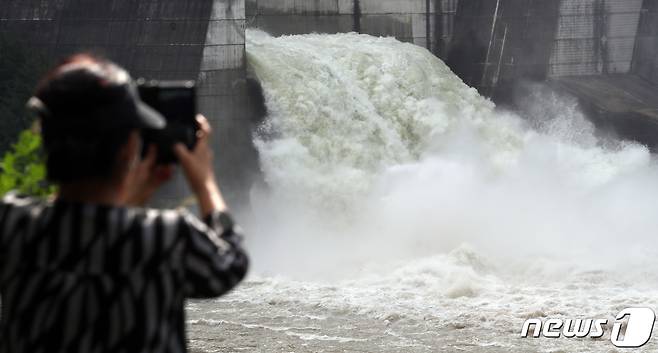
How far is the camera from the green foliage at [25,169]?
3363 millimetres

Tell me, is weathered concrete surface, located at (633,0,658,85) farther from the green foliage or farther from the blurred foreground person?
the blurred foreground person

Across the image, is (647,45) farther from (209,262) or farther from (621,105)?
(209,262)

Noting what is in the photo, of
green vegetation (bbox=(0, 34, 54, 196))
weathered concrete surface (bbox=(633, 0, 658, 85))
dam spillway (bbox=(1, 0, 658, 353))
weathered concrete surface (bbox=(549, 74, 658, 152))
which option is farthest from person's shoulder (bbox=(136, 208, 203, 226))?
weathered concrete surface (bbox=(633, 0, 658, 85))

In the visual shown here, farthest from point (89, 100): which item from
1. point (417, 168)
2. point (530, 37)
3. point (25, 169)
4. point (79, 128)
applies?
point (530, 37)

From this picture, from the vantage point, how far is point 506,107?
20656mm

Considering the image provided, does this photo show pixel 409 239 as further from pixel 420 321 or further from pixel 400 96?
pixel 420 321

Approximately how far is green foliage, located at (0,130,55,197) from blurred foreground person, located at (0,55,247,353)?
897 mm

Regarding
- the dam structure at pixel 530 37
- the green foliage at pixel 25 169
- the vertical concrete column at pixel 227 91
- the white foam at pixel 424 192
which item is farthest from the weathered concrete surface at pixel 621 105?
the green foliage at pixel 25 169

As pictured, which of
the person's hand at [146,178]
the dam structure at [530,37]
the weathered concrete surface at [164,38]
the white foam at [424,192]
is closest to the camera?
the person's hand at [146,178]

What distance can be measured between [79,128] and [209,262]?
Answer: 0.40 meters

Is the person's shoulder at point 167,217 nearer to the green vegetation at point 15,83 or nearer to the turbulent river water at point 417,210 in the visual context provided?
the turbulent river water at point 417,210

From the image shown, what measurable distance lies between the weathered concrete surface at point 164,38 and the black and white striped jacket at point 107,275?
14.4 m

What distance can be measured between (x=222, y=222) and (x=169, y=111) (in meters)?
0.30

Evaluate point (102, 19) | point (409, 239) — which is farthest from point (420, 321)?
point (102, 19)
